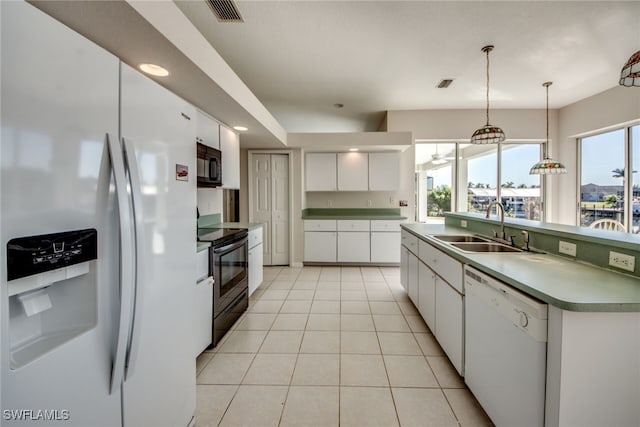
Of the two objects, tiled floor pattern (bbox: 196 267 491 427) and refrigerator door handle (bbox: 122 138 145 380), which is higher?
refrigerator door handle (bbox: 122 138 145 380)

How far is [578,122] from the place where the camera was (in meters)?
4.71

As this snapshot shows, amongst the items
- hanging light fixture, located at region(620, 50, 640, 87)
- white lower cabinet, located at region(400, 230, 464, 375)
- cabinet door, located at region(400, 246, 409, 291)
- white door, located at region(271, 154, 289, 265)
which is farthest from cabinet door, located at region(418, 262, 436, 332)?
white door, located at region(271, 154, 289, 265)

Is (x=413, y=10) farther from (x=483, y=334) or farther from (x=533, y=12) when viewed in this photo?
(x=483, y=334)

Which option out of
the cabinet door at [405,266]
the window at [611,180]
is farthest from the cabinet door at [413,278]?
the window at [611,180]

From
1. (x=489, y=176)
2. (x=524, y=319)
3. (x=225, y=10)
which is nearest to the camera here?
(x=524, y=319)

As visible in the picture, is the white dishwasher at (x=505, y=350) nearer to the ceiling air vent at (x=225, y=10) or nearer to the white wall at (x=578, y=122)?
the ceiling air vent at (x=225, y=10)

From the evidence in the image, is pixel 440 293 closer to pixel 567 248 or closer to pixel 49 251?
pixel 567 248

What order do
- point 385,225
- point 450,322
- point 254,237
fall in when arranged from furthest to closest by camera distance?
point 385,225 → point 254,237 → point 450,322

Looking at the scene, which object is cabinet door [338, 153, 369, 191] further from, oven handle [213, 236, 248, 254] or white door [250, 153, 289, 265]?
oven handle [213, 236, 248, 254]

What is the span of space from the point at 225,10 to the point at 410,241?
9.14 feet

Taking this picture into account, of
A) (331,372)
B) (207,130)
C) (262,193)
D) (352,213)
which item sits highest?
(207,130)

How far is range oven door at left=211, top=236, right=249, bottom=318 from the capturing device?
2320mm

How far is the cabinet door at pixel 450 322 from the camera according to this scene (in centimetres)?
181

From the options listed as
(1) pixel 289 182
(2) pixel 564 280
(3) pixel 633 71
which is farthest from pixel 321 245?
(3) pixel 633 71
